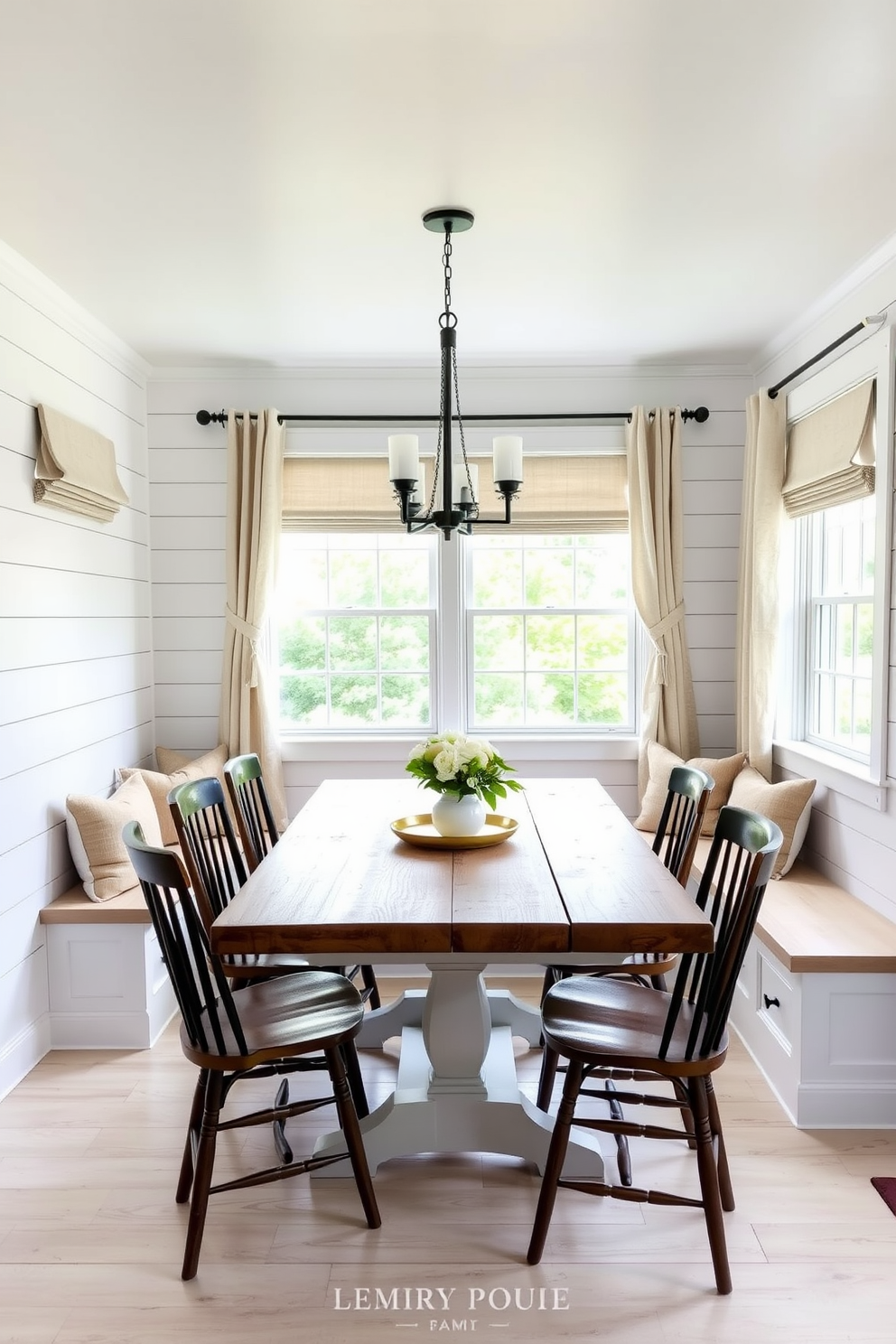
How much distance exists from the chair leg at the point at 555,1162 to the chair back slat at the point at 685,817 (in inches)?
27.8

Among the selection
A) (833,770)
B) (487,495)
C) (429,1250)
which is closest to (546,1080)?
(429,1250)

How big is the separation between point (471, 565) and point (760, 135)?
245 cm

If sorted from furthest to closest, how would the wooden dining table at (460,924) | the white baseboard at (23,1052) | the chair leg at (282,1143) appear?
1. the white baseboard at (23,1052)
2. the chair leg at (282,1143)
3. the wooden dining table at (460,924)

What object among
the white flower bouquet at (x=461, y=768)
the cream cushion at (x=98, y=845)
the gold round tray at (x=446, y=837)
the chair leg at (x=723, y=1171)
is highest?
the white flower bouquet at (x=461, y=768)

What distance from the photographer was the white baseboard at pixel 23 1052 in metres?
2.99

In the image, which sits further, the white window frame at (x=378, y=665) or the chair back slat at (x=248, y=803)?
the white window frame at (x=378, y=665)

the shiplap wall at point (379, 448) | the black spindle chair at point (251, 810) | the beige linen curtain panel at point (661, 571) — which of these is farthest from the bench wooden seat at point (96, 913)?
the beige linen curtain panel at point (661, 571)

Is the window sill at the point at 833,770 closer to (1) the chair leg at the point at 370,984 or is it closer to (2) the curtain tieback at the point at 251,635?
(1) the chair leg at the point at 370,984

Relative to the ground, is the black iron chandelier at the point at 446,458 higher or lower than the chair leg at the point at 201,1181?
higher

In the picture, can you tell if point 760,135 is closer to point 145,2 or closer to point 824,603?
point 145,2

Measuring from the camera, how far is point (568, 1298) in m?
2.03

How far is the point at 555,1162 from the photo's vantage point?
2121mm

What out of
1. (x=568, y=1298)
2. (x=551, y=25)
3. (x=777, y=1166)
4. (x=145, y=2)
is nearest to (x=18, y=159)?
(x=145, y=2)

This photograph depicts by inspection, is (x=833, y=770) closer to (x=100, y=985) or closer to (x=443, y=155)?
Result: (x=443, y=155)
